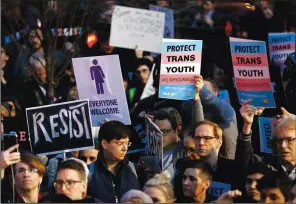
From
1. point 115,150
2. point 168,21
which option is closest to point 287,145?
point 115,150

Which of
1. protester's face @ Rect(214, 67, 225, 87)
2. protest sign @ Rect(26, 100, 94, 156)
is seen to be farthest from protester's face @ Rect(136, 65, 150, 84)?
protest sign @ Rect(26, 100, 94, 156)

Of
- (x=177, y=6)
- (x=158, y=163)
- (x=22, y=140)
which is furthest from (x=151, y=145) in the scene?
(x=177, y=6)

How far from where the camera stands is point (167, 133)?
9.95m

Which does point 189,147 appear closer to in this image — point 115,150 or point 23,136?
point 115,150

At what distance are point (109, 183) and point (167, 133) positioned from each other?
0.99 m

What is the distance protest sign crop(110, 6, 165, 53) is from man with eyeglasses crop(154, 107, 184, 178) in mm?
5296

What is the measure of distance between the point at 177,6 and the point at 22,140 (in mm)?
7871

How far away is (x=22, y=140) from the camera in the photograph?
1128 centimetres

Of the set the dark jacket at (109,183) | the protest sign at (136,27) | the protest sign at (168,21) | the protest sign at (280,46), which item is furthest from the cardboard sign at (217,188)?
the protest sign at (168,21)

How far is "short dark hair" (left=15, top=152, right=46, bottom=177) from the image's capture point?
8.91 m

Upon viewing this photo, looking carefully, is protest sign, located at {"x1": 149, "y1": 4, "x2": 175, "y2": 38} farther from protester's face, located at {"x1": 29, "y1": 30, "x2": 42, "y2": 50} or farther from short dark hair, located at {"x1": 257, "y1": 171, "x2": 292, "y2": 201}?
short dark hair, located at {"x1": 257, "y1": 171, "x2": 292, "y2": 201}

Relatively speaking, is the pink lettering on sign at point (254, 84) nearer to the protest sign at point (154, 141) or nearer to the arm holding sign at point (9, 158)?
the protest sign at point (154, 141)

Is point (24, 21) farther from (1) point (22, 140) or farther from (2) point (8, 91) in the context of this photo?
(1) point (22, 140)

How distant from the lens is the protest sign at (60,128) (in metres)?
9.77
